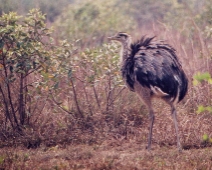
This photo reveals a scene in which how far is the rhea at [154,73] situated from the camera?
6504 millimetres

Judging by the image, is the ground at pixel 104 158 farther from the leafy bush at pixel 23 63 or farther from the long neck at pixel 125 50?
the long neck at pixel 125 50

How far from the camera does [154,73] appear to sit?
6473mm

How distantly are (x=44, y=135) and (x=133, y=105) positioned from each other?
1.52m

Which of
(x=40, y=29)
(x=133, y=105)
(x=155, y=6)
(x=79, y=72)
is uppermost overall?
(x=155, y=6)

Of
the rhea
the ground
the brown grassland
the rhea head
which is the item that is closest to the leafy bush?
the brown grassland

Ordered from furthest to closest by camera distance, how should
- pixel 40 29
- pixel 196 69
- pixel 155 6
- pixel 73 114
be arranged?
pixel 155 6 → pixel 196 69 → pixel 73 114 → pixel 40 29

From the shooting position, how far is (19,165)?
602cm

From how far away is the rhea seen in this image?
21.3ft

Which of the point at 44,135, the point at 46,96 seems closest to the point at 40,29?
the point at 46,96

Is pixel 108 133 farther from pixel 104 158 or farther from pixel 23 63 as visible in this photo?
pixel 23 63

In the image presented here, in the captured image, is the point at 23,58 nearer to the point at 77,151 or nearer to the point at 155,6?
the point at 77,151

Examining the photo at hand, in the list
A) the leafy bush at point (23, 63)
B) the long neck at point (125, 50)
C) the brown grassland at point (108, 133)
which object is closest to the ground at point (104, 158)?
the brown grassland at point (108, 133)

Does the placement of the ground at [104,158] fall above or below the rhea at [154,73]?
below

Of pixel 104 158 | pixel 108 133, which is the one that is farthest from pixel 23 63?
pixel 104 158
